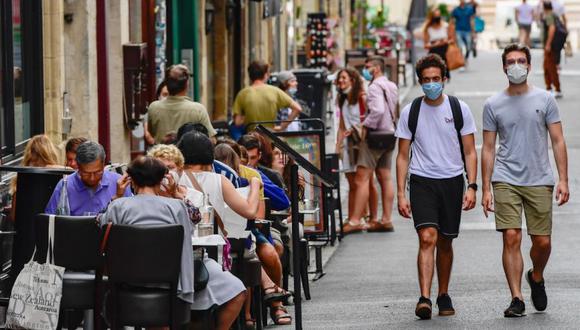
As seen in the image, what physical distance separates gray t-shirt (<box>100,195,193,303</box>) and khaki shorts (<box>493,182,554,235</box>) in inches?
115

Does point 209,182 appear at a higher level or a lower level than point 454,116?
lower

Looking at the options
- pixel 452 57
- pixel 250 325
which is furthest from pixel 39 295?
pixel 452 57

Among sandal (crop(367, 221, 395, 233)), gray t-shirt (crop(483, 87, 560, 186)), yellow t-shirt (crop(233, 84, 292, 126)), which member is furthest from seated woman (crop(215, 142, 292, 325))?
yellow t-shirt (crop(233, 84, 292, 126))

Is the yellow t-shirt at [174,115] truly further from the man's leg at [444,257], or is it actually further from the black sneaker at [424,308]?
the black sneaker at [424,308]

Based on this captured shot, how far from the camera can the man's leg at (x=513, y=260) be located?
11.7m

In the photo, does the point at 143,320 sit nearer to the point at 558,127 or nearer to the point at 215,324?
the point at 215,324

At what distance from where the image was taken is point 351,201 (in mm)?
18328

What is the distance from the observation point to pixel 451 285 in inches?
537

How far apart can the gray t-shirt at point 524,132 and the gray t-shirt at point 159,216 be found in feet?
9.76

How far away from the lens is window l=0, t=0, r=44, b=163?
46.8 ft

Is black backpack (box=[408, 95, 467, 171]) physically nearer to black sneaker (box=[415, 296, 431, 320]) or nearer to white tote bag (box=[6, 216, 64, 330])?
black sneaker (box=[415, 296, 431, 320])

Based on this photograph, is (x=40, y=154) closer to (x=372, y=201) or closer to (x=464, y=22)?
(x=372, y=201)

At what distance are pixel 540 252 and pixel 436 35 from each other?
2119cm

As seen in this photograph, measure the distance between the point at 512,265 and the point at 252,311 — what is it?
1.71m
